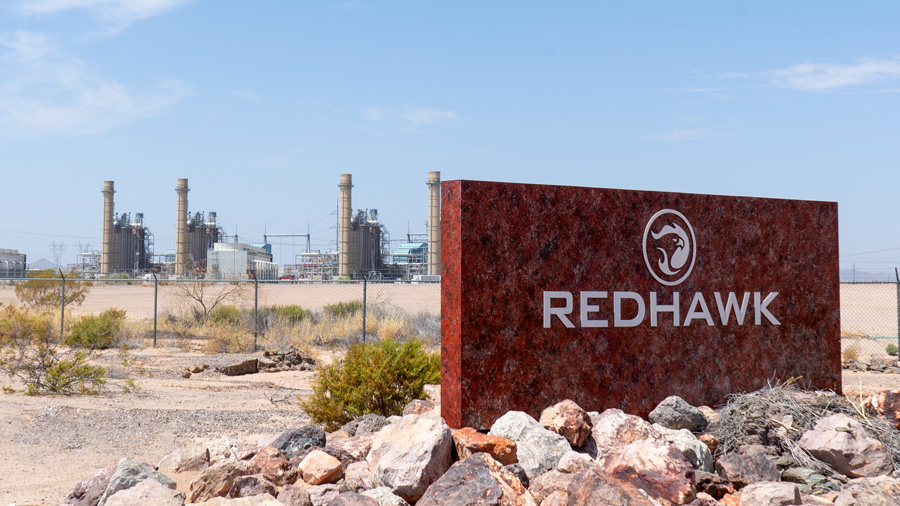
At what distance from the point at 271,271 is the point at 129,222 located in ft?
60.2

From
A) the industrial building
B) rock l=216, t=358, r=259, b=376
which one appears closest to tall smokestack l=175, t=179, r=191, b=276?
the industrial building

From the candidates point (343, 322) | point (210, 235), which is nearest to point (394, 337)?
point (343, 322)

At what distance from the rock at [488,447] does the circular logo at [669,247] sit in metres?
2.56

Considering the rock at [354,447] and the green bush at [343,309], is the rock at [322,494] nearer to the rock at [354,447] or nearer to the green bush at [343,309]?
the rock at [354,447]

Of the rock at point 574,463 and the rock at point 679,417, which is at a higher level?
the rock at point 679,417

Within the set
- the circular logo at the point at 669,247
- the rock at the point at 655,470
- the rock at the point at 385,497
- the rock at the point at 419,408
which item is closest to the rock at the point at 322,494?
the rock at the point at 385,497

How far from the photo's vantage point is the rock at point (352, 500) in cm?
501

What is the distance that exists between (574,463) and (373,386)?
3241 mm

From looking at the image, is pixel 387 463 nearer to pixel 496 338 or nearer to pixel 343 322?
pixel 496 338

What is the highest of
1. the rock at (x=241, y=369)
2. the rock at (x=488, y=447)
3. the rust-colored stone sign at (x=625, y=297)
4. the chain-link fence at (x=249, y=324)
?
the rust-colored stone sign at (x=625, y=297)

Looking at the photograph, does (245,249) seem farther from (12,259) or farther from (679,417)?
(679,417)

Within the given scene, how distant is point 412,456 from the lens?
5.54m

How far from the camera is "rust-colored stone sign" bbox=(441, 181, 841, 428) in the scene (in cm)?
645

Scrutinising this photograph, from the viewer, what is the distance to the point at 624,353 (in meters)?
7.13
